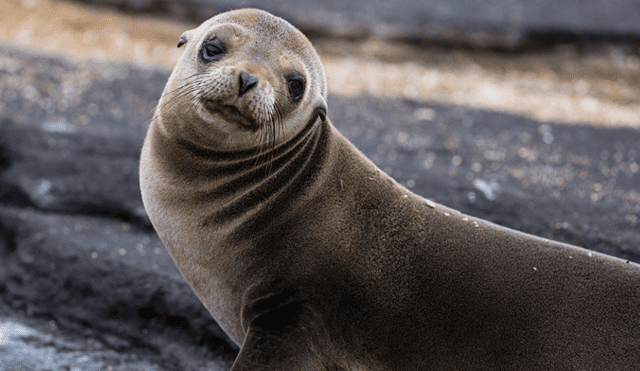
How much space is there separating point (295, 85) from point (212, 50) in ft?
1.40

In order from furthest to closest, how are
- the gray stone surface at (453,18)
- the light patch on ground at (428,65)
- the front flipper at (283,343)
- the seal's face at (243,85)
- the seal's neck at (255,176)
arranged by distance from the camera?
the gray stone surface at (453,18), the light patch on ground at (428,65), the seal's neck at (255,176), the seal's face at (243,85), the front flipper at (283,343)

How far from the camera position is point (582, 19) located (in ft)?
36.7

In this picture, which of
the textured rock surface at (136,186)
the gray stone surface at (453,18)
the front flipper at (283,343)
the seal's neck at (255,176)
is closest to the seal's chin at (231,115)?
the seal's neck at (255,176)

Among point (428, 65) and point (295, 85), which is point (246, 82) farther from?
point (428, 65)

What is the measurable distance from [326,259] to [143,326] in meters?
1.89

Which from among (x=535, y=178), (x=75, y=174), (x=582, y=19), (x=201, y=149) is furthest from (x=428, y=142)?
(x=582, y=19)

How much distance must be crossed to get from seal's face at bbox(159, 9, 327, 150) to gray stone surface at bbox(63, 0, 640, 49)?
26.5 ft

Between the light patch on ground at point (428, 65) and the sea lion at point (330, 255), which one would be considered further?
the light patch on ground at point (428, 65)

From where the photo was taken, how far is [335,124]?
704 centimetres

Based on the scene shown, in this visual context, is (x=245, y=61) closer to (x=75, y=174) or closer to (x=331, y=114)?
(x=75, y=174)

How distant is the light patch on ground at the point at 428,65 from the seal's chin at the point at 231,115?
222 inches

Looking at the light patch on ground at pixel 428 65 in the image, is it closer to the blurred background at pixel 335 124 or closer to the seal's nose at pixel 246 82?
the blurred background at pixel 335 124

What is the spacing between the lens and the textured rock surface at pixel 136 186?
4215 millimetres

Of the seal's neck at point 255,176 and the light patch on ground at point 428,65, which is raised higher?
the seal's neck at point 255,176
